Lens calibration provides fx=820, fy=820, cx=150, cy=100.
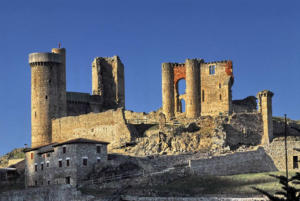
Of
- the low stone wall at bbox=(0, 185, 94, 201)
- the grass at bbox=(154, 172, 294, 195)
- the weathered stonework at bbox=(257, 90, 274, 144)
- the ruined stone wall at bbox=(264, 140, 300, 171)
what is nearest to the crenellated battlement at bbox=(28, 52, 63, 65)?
the weathered stonework at bbox=(257, 90, 274, 144)

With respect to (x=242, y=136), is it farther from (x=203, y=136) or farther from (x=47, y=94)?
(x=47, y=94)

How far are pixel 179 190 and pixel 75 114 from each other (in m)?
33.8

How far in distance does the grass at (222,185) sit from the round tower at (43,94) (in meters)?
26.7

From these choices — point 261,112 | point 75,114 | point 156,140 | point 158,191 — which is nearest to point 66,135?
point 75,114

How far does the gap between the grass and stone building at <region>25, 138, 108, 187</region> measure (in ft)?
25.3

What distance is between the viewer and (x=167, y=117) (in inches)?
3034

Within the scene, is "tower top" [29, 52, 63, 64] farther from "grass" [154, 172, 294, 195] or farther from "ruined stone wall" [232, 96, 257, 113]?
"grass" [154, 172, 294, 195]

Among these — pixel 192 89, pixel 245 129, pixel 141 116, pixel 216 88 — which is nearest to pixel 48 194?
pixel 245 129

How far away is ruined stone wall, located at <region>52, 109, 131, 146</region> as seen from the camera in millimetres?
74481

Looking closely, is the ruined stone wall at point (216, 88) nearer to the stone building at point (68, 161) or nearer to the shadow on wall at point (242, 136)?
the shadow on wall at point (242, 136)

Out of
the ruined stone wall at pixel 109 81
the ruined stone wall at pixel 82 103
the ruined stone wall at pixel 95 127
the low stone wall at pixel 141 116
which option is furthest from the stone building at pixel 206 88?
the ruined stone wall at pixel 82 103

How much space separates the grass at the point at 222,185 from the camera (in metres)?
53.9

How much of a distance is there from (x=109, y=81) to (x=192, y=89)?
1556 cm

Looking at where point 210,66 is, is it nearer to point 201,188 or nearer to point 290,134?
point 290,134
